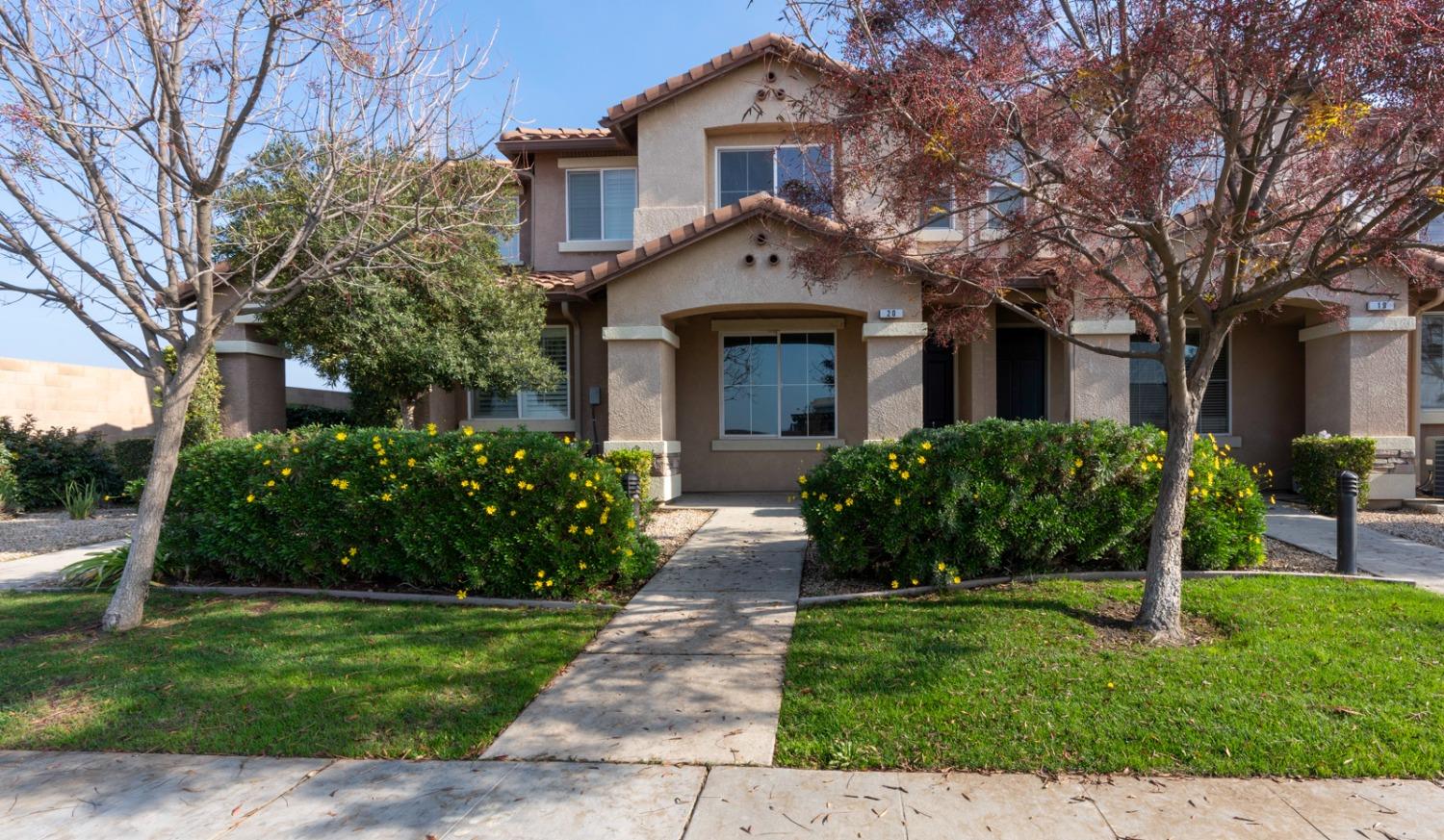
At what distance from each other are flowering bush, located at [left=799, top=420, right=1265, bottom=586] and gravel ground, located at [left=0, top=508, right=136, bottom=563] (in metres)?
9.63

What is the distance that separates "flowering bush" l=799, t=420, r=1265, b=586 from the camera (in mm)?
6574

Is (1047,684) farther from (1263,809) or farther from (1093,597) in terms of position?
(1093,597)

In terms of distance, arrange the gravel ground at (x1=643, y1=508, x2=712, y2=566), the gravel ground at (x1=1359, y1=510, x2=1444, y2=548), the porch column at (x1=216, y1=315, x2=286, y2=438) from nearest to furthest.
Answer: the gravel ground at (x1=1359, y1=510, x2=1444, y2=548) < the gravel ground at (x1=643, y1=508, x2=712, y2=566) < the porch column at (x1=216, y1=315, x2=286, y2=438)

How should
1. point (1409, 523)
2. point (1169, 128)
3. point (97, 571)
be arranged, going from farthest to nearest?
1. point (1409, 523)
2. point (97, 571)
3. point (1169, 128)

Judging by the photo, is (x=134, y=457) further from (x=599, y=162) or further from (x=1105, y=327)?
(x=1105, y=327)

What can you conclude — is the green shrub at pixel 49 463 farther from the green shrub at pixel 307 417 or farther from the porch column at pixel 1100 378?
the porch column at pixel 1100 378

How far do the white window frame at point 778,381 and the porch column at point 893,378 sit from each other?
1947mm

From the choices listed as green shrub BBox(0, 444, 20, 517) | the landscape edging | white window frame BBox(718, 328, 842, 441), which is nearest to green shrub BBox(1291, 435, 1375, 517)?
the landscape edging

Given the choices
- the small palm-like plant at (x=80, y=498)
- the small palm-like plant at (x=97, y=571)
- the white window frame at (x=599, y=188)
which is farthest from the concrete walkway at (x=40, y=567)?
the white window frame at (x=599, y=188)

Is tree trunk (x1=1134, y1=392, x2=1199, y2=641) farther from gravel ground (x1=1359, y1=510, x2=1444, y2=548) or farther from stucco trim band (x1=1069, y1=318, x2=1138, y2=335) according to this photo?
stucco trim band (x1=1069, y1=318, x2=1138, y2=335)

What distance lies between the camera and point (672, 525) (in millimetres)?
10414

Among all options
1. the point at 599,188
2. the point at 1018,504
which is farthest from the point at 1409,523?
the point at 599,188

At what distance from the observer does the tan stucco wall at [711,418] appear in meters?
13.6

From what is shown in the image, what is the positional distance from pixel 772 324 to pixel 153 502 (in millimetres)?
9333
